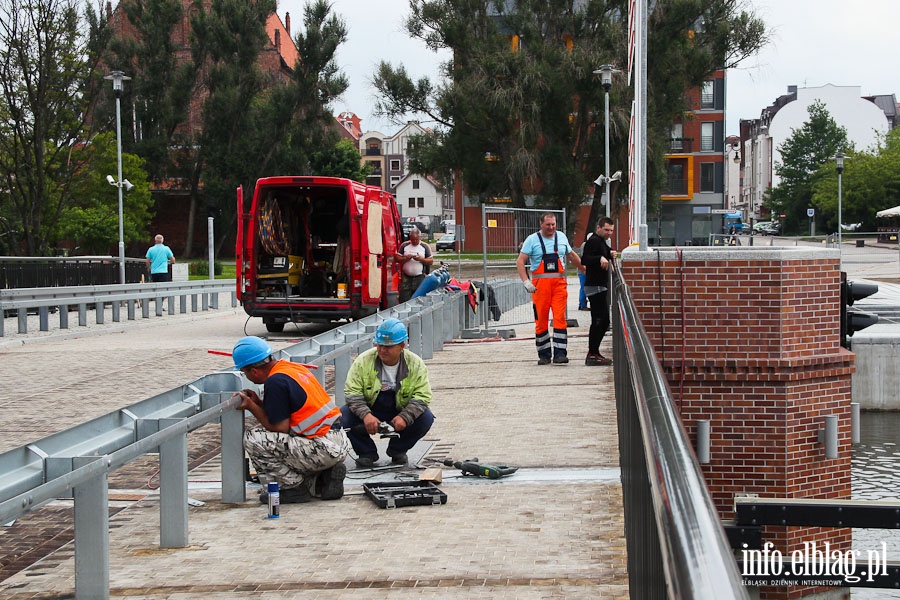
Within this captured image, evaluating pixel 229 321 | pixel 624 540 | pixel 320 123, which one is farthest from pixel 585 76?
pixel 624 540

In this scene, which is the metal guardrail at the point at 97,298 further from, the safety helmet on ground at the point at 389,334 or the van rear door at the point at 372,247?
the safety helmet on ground at the point at 389,334

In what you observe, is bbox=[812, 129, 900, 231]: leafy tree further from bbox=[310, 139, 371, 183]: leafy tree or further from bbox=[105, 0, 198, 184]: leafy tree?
bbox=[105, 0, 198, 184]: leafy tree

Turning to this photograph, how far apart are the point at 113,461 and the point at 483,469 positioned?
3.29 metres

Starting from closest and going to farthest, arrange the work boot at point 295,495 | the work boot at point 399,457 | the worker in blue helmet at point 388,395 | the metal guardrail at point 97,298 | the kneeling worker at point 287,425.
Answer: the kneeling worker at point 287,425, the work boot at point 295,495, the worker in blue helmet at point 388,395, the work boot at point 399,457, the metal guardrail at point 97,298

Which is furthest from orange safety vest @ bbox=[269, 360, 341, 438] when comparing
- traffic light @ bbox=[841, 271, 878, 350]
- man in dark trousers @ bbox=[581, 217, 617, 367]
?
man in dark trousers @ bbox=[581, 217, 617, 367]

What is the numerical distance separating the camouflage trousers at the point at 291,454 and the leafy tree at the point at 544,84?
1710 inches

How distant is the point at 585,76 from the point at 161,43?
26.1m

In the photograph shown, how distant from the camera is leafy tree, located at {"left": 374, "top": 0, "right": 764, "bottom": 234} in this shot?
2002 inches

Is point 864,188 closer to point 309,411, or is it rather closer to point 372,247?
point 372,247

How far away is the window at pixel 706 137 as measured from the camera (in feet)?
279

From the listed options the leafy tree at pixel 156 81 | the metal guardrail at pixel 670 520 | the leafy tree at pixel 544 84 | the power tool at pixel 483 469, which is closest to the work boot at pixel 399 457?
the power tool at pixel 483 469

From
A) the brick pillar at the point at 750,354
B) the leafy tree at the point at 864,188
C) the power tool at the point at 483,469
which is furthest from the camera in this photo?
the leafy tree at the point at 864,188

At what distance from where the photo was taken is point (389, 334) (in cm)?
820

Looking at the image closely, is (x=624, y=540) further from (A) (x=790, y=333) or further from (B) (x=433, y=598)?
(A) (x=790, y=333)
